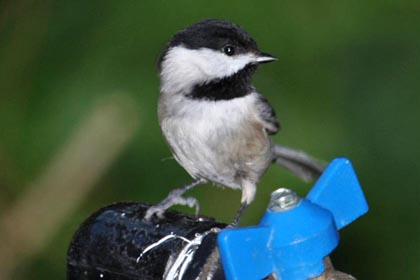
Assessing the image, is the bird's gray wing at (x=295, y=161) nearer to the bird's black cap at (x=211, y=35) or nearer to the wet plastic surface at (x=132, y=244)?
the bird's black cap at (x=211, y=35)

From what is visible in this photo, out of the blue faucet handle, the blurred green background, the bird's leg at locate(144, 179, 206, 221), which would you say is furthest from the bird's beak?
the blue faucet handle

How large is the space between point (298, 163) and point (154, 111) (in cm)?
55

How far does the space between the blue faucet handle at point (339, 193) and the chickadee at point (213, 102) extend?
2.20ft

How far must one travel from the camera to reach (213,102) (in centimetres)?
234

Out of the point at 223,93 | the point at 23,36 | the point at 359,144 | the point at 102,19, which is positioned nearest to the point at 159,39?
the point at 102,19

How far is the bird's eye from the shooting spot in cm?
231

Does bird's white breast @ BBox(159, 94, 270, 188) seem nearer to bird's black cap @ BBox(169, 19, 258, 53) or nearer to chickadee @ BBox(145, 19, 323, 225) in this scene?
chickadee @ BBox(145, 19, 323, 225)

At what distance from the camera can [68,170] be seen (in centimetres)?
299

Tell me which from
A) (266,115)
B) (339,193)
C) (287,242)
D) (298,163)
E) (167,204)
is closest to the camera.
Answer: (287,242)

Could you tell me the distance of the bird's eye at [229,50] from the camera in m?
2.31

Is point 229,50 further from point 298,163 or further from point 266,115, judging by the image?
point 298,163

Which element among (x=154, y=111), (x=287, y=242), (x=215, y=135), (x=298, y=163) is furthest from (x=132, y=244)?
(x=154, y=111)

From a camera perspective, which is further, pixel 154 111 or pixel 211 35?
pixel 154 111

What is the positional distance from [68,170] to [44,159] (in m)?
0.09
